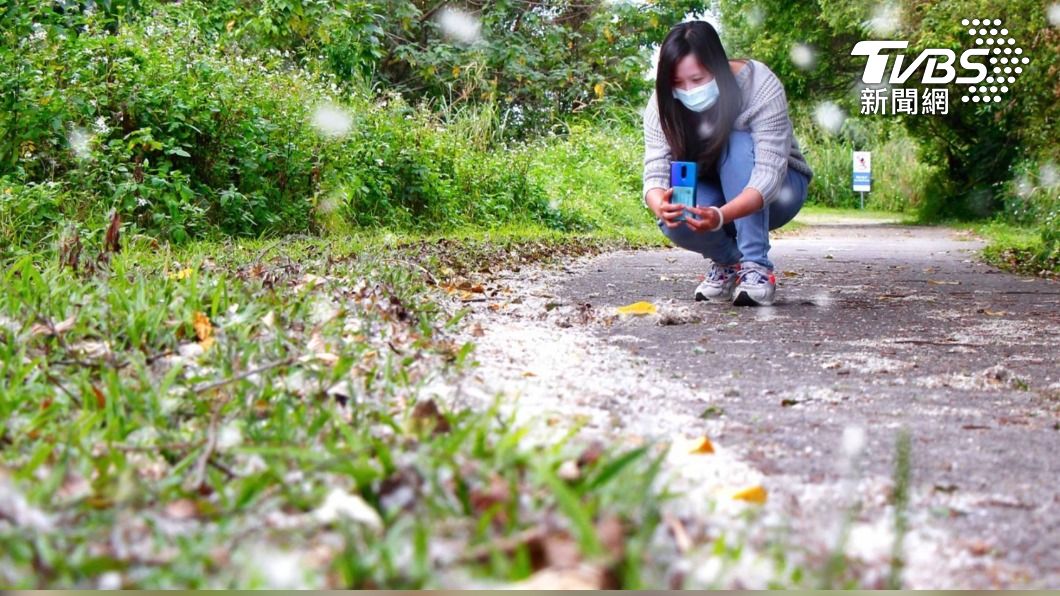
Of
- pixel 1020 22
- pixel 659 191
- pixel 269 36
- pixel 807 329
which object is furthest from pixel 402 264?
pixel 1020 22

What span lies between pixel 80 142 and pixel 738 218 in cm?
331

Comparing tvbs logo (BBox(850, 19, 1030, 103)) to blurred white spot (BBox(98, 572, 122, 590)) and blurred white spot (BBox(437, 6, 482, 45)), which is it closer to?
blurred white spot (BBox(437, 6, 482, 45))

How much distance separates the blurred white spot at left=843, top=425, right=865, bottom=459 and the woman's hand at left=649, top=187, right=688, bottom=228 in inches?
96.9

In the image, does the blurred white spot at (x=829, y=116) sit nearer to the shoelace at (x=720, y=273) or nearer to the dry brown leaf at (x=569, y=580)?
the shoelace at (x=720, y=273)

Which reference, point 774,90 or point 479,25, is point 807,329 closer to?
point 774,90

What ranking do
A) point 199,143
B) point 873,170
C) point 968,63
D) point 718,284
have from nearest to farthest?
point 718,284 → point 199,143 → point 968,63 → point 873,170

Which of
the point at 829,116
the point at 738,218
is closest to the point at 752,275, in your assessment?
the point at 738,218

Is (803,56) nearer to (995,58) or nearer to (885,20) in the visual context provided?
(885,20)

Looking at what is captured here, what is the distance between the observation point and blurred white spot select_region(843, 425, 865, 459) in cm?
218

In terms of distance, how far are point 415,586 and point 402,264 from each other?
3.72 meters

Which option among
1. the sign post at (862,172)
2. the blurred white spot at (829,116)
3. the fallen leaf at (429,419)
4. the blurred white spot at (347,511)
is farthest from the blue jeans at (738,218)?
the sign post at (862,172)

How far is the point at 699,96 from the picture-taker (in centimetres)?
493

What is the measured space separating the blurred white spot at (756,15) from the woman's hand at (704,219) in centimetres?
2026

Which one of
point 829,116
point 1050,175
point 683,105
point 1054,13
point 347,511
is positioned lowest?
point 829,116
